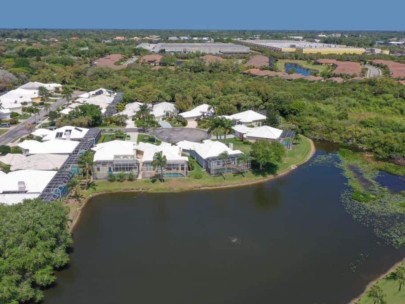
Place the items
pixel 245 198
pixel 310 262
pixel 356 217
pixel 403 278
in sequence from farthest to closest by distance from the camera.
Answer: pixel 245 198 < pixel 356 217 < pixel 310 262 < pixel 403 278

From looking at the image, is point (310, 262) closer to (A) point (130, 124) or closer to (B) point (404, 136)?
(B) point (404, 136)

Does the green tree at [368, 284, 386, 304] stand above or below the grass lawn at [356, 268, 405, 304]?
above

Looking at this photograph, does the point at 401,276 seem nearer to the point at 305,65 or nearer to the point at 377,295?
the point at 377,295

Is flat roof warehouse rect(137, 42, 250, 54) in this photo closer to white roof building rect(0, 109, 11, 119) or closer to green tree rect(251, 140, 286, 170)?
white roof building rect(0, 109, 11, 119)

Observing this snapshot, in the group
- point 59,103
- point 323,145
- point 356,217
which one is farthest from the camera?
point 59,103

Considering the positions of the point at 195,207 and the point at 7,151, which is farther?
the point at 7,151

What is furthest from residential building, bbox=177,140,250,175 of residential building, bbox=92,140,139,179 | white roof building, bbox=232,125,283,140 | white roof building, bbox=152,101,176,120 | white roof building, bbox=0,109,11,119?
white roof building, bbox=0,109,11,119

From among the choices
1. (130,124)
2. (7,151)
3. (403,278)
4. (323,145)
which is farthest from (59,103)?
(403,278)

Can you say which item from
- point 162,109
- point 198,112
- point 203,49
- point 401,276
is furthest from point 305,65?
point 401,276
